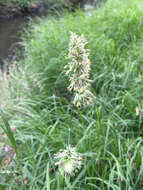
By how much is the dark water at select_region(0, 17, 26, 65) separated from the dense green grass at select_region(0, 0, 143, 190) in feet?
9.24

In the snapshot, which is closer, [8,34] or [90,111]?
[90,111]

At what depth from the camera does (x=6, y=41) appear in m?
7.55

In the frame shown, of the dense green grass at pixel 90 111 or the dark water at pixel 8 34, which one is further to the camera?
the dark water at pixel 8 34

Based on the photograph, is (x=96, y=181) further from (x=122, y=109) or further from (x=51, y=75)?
(x=51, y=75)

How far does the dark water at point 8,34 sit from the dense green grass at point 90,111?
282 cm

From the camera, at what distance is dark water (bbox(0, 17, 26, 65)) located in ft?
21.8

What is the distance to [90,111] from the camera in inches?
87.2

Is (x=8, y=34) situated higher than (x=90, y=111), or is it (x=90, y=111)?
(x=8, y=34)

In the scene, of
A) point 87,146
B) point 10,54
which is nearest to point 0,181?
point 87,146

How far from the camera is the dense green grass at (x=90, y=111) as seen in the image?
1773 mm

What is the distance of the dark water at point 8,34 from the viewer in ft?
21.8

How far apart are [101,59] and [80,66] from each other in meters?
1.98

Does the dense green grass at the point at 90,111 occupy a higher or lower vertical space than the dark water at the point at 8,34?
lower

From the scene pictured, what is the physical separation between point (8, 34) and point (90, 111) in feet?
23.3
